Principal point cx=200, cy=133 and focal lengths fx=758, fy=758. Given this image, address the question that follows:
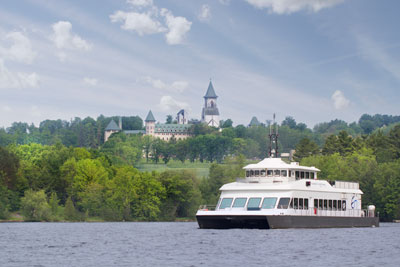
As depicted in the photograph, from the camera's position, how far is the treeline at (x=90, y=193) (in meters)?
123

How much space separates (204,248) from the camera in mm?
62625

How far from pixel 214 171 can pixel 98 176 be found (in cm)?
2380

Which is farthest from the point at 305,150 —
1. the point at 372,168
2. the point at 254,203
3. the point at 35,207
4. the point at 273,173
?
the point at 254,203

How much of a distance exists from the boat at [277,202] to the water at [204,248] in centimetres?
147

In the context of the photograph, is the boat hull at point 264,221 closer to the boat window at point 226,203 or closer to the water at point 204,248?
the water at point 204,248

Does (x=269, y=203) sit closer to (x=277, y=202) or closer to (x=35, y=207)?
(x=277, y=202)

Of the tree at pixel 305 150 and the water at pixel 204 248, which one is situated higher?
the tree at pixel 305 150

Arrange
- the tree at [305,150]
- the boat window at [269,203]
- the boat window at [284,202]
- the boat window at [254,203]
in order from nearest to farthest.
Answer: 1. the boat window at [269,203]
2. the boat window at [254,203]
3. the boat window at [284,202]
4. the tree at [305,150]

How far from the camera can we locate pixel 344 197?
9406 centimetres

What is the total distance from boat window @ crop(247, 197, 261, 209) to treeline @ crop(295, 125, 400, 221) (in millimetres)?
52465

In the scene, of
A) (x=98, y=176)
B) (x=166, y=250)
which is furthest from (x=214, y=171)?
(x=166, y=250)

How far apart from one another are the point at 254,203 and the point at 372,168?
6271 centimetres

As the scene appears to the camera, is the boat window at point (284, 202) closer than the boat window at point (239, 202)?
Yes

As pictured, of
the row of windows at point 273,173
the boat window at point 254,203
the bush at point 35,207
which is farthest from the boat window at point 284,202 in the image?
the bush at point 35,207
